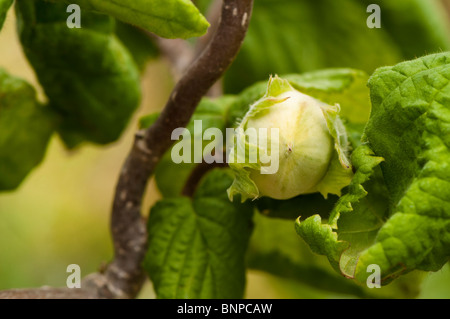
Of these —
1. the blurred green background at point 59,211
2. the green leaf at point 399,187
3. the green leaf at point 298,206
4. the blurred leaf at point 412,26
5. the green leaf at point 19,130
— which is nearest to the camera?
the green leaf at point 399,187

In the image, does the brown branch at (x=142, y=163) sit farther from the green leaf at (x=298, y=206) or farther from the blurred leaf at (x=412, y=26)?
the blurred leaf at (x=412, y=26)

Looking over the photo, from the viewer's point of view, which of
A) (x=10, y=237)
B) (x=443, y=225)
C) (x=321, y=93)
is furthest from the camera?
(x=10, y=237)

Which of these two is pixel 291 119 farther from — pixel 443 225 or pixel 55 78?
pixel 55 78

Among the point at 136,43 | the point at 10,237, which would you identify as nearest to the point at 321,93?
the point at 136,43

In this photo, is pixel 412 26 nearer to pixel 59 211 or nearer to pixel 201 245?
pixel 201 245

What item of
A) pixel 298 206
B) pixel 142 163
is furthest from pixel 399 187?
pixel 142 163

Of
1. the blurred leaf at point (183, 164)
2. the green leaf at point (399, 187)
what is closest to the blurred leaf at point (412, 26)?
the blurred leaf at point (183, 164)
